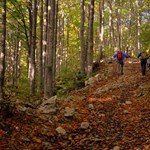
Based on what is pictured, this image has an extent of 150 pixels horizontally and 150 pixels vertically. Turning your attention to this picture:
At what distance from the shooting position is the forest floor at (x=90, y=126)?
5766 millimetres

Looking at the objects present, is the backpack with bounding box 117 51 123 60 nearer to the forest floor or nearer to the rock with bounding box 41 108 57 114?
the forest floor

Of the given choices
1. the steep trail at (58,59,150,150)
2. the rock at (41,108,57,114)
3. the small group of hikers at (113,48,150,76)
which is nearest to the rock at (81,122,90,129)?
the steep trail at (58,59,150,150)

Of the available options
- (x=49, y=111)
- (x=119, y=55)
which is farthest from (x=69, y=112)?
(x=119, y=55)

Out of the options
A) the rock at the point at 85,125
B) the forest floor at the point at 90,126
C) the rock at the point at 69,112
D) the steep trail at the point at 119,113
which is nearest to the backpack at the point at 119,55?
the steep trail at the point at 119,113

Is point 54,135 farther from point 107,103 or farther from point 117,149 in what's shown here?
point 107,103

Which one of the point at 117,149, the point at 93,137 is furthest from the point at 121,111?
the point at 117,149

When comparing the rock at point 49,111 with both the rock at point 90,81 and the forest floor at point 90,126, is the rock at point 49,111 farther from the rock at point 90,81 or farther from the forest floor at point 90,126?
the rock at point 90,81

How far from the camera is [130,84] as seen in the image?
41.5ft

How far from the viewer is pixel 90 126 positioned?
292 inches

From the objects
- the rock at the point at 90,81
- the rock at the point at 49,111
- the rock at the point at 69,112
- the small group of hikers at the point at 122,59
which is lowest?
the rock at the point at 69,112

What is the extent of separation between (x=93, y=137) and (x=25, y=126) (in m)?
1.72

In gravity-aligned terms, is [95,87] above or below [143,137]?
above

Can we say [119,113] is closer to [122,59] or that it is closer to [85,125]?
[85,125]

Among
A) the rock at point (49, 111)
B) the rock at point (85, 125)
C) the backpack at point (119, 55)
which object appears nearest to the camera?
the rock at point (85, 125)
